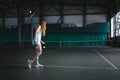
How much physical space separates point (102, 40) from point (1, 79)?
136ft

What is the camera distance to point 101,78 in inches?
385

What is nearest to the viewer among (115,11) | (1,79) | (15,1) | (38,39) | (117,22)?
(1,79)

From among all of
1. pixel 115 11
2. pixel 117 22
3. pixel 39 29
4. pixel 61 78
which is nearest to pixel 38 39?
pixel 39 29

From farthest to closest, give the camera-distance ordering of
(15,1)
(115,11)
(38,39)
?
(15,1), (115,11), (38,39)

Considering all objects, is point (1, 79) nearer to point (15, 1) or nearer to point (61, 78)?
point (61, 78)

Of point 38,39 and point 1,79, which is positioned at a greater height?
point 38,39

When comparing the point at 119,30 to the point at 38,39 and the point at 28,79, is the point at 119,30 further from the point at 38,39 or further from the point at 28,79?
the point at 28,79

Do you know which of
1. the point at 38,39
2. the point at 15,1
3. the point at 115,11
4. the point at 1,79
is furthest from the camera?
the point at 15,1

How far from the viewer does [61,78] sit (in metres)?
9.67

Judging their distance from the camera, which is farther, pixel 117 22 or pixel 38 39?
pixel 117 22

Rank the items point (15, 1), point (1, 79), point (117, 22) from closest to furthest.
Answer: point (1, 79), point (117, 22), point (15, 1)

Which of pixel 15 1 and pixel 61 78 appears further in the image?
pixel 15 1

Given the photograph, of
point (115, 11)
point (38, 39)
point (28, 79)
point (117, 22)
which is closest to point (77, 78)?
point (28, 79)

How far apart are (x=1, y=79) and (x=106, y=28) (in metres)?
41.6
